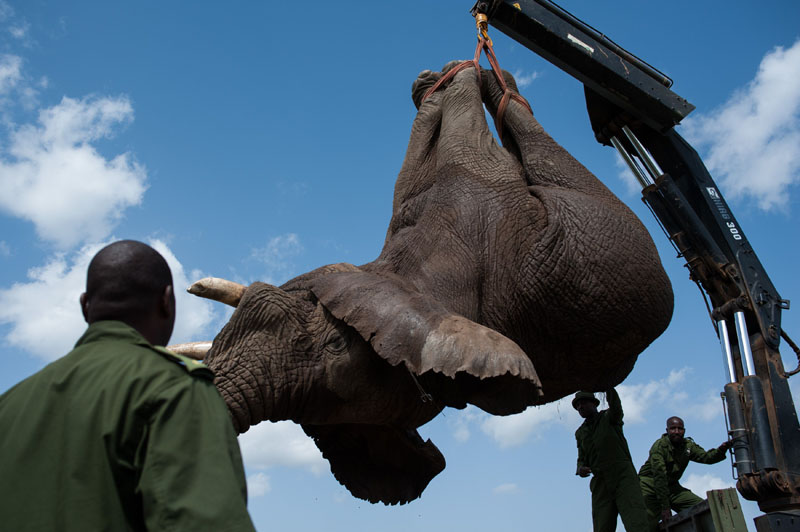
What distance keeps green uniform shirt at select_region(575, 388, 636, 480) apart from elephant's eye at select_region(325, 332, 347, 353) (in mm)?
3014

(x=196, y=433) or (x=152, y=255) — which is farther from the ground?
(x=152, y=255)

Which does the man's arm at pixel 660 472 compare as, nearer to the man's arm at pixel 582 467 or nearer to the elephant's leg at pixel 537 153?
the man's arm at pixel 582 467

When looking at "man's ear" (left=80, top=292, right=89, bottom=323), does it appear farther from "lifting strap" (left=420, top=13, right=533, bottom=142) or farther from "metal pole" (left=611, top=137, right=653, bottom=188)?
"metal pole" (left=611, top=137, right=653, bottom=188)

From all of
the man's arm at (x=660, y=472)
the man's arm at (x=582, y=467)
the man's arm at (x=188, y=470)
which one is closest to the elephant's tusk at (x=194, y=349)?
the man's arm at (x=188, y=470)

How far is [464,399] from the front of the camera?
4.02 m

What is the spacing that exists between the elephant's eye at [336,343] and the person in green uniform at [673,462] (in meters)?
4.10

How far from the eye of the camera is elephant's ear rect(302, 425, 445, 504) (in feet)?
15.4

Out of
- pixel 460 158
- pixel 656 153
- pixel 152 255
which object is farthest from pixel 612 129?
pixel 152 255

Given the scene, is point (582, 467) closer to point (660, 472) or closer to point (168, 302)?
point (660, 472)

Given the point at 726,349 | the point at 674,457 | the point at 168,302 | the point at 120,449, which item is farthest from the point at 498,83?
the point at 120,449

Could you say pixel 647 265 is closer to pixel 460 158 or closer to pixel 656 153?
pixel 460 158

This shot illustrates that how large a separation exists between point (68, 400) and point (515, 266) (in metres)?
3.21

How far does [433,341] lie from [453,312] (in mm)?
633

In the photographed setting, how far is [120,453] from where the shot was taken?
1579mm
